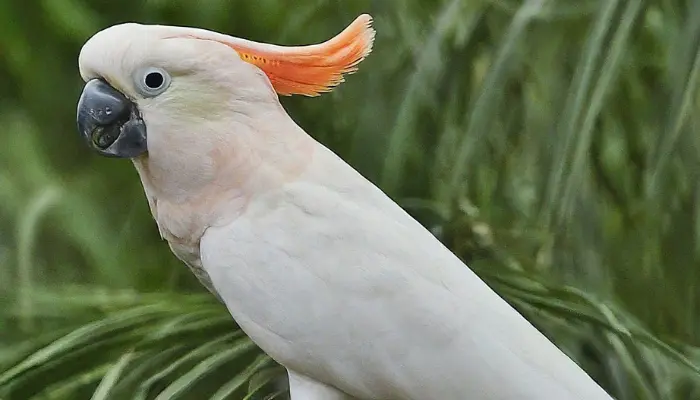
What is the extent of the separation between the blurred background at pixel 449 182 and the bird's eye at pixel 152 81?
11.8 inches

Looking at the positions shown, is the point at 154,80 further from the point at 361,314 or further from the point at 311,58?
the point at 361,314

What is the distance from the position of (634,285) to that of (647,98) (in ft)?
0.76

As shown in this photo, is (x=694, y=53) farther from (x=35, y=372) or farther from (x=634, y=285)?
(x=35, y=372)

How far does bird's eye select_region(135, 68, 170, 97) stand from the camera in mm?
589

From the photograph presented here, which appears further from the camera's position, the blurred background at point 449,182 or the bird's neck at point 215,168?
the blurred background at point 449,182

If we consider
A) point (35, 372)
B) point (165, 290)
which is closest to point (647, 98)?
point (165, 290)

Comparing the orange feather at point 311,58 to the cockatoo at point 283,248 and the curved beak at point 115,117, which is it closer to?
the cockatoo at point 283,248

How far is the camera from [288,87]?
660 millimetres

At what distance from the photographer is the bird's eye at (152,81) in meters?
0.59

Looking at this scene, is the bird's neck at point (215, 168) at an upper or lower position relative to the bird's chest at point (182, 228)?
upper

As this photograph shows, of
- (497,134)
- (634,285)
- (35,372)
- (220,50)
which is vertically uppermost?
(220,50)

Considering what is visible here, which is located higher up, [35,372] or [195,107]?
[195,107]

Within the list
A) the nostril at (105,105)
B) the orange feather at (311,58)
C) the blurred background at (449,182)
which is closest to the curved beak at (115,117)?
the nostril at (105,105)

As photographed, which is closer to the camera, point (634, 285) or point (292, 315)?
point (292, 315)
